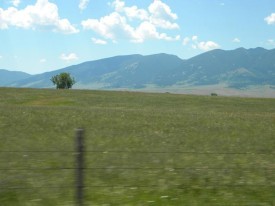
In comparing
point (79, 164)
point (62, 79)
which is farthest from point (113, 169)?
point (62, 79)

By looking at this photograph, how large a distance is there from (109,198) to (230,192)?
326cm

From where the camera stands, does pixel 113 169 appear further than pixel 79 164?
Yes

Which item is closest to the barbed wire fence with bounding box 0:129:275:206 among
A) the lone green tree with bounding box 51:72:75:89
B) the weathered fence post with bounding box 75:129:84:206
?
the weathered fence post with bounding box 75:129:84:206

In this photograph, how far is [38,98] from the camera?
77.8 metres

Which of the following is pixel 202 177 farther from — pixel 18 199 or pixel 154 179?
pixel 18 199

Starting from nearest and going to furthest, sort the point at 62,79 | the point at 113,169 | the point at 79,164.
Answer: the point at 79,164, the point at 113,169, the point at 62,79

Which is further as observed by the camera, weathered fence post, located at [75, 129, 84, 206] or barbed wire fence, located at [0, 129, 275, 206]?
barbed wire fence, located at [0, 129, 275, 206]

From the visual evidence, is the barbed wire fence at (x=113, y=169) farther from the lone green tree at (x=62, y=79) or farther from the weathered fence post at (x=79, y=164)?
the lone green tree at (x=62, y=79)

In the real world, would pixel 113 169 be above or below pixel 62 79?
below

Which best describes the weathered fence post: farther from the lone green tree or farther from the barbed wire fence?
the lone green tree

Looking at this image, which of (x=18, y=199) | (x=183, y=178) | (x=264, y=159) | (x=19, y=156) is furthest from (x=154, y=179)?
(x=264, y=159)

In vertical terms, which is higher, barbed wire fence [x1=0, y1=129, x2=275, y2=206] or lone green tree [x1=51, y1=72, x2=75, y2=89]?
lone green tree [x1=51, y1=72, x2=75, y2=89]

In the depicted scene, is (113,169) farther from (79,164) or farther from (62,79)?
(62,79)

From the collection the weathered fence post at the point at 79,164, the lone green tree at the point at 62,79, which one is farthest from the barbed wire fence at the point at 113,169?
the lone green tree at the point at 62,79
